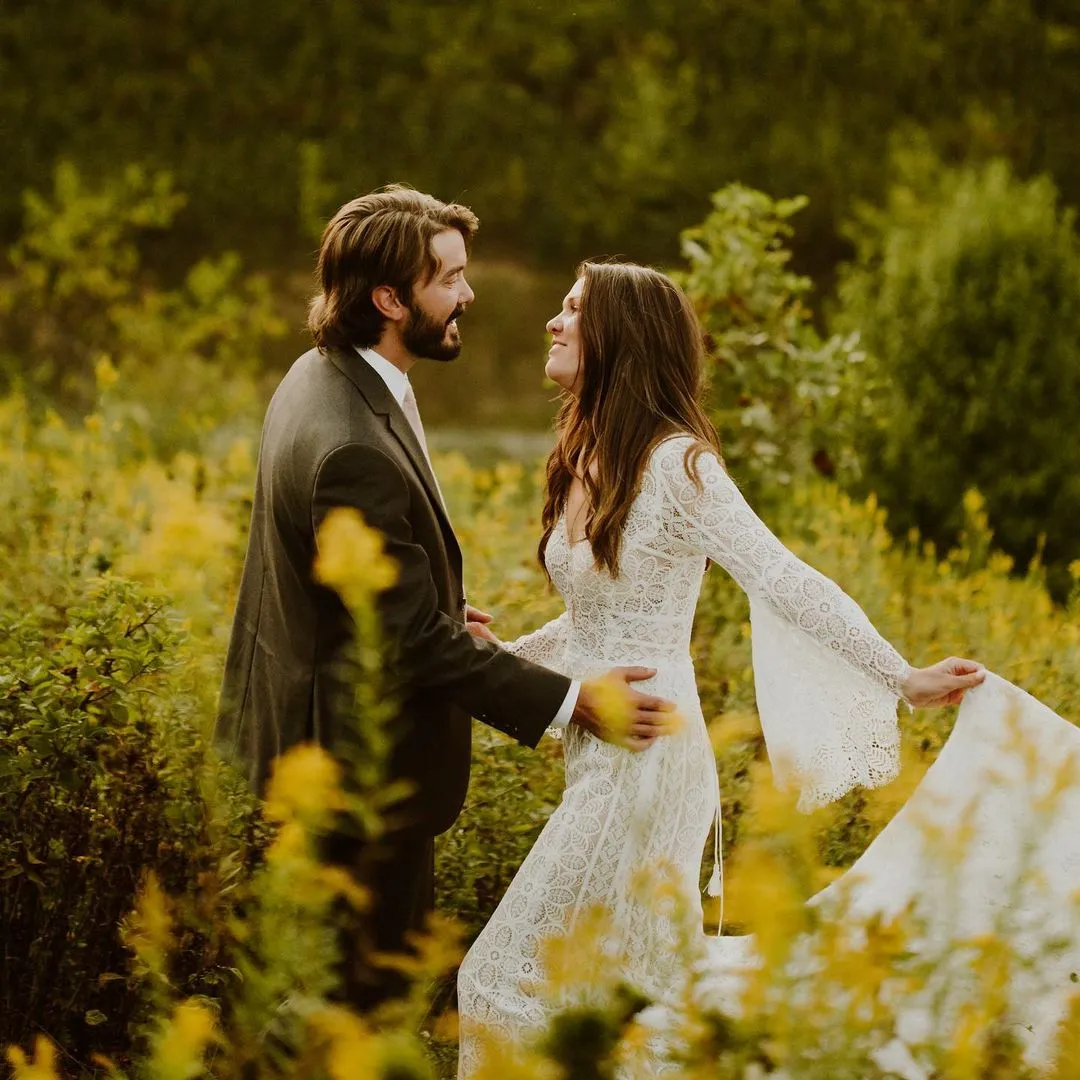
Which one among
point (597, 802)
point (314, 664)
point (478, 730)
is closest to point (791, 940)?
point (597, 802)

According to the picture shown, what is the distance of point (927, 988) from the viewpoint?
148cm

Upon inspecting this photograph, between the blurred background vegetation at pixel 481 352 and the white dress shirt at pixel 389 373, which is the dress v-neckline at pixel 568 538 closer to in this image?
the white dress shirt at pixel 389 373

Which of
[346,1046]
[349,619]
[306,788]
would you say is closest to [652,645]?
[349,619]

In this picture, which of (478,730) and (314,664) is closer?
(314,664)

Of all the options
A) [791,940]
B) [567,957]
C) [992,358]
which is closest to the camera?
[791,940]

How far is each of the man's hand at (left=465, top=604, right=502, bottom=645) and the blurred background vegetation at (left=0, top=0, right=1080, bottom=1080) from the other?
1.46 ft

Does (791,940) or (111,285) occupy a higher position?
(111,285)

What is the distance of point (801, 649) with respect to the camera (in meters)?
2.54

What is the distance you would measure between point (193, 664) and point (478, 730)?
88cm

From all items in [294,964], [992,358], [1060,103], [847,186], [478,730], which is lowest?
[478,730]

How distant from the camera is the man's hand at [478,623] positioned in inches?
109

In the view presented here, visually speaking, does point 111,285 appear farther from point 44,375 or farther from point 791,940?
point 791,940

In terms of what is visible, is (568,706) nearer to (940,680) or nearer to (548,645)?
(548,645)

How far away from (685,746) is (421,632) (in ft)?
1.84
